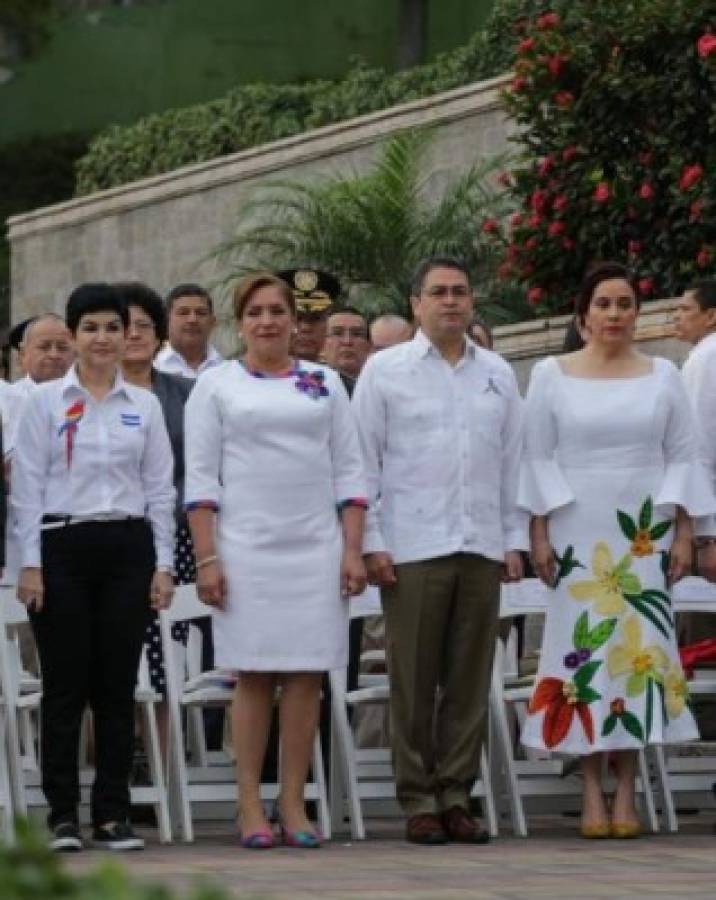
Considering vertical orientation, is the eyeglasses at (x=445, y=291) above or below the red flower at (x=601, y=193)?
below

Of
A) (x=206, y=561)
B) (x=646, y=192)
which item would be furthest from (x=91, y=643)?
(x=646, y=192)

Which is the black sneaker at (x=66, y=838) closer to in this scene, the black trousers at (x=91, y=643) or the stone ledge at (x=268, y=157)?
the black trousers at (x=91, y=643)

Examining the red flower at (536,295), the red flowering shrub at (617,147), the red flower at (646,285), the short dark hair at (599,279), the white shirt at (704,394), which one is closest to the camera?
the short dark hair at (599,279)

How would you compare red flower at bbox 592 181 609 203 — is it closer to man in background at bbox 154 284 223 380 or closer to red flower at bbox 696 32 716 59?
red flower at bbox 696 32 716 59

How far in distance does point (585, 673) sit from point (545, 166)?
575cm

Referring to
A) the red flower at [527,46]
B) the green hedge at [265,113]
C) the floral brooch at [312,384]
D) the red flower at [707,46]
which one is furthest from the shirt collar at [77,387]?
the green hedge at [265,113]

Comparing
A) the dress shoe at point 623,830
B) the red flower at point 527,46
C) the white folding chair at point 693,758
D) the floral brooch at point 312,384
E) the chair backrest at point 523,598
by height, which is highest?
the red flower at point 527,46

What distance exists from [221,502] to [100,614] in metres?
0.58

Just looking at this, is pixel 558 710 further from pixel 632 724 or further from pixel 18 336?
pixel 18 336

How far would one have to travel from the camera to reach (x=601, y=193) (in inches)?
581

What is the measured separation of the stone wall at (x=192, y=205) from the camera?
19.3m

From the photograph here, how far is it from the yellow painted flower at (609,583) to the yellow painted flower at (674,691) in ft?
1.02

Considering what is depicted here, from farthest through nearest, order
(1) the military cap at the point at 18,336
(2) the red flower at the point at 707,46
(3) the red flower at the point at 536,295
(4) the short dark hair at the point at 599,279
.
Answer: (3) the red flower at the point at 536,295 → (2) the red flower at the point at 707,46 → (1) the military cap at the point at 18,336 → (4) the short dark hair at the point at 599,279

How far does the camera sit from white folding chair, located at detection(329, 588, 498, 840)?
1009cm
